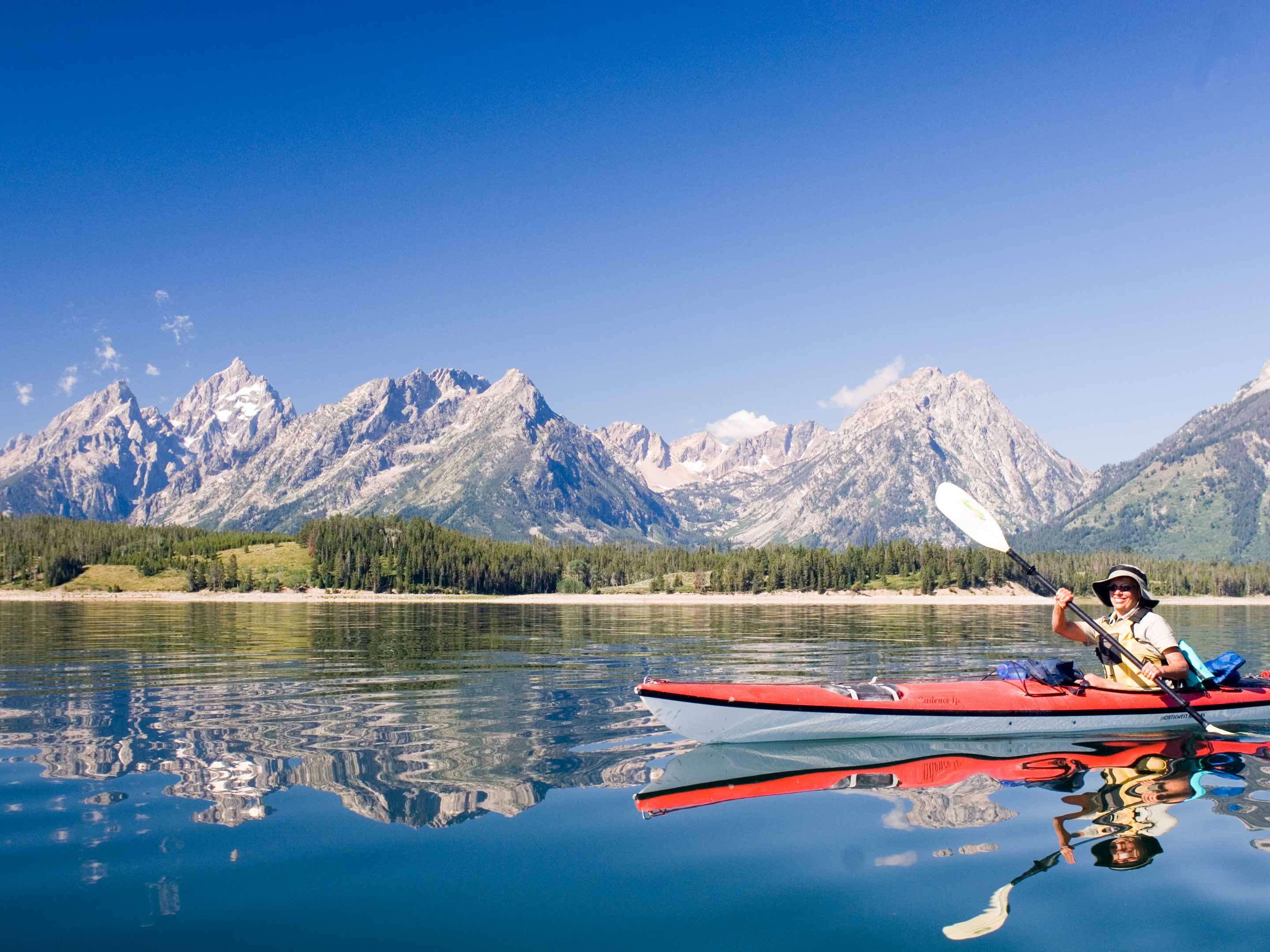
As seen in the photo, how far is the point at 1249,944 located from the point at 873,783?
25.0 ft

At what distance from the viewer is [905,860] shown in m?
12.7

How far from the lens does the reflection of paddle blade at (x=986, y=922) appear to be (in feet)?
34.0

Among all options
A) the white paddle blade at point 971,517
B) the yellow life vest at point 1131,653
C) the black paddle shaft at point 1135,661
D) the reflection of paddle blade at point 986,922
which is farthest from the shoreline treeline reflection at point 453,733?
the white paddle blade at point 971,517

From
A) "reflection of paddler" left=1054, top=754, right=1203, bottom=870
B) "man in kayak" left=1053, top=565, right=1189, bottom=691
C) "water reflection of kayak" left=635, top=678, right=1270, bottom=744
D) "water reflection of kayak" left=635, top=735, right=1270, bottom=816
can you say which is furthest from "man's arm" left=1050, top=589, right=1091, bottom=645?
"reflection of paddler" left=1054, top=754, right=1203, bottom=870

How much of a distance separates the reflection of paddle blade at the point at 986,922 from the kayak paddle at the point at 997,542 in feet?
34.6

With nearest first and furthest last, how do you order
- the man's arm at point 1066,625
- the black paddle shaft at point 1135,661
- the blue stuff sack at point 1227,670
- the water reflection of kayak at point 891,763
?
the water reflection of kayak at point 891,763, the black paddle shaft at point 1135,661, the man's arm at point 1066,625, the blue stuff sack at point 1227,670

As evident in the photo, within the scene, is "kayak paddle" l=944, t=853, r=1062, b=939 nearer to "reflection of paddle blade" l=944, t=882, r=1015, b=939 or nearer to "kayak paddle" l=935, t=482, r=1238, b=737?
"reflection of paddle blade" l=944, t=882, r=1015, b=939

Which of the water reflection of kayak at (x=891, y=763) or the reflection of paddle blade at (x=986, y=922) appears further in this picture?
the water reflection of kayak at (x=891, y=763)

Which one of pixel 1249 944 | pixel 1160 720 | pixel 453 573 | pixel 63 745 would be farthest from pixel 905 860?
pixel 453 573

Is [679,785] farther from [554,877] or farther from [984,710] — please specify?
[984,710]

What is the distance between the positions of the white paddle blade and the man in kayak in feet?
10.0

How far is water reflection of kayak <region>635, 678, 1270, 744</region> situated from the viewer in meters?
19.4

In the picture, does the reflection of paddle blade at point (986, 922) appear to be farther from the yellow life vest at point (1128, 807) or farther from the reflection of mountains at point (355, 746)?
the reflection of mountains at point (355, 746)

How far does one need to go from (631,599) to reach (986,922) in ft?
557
